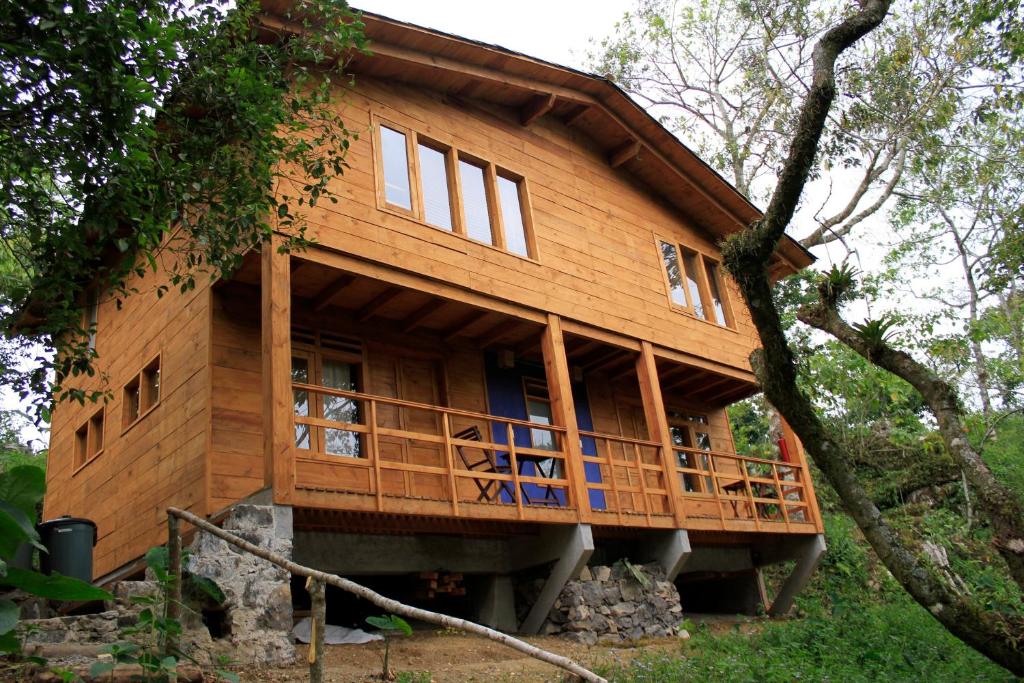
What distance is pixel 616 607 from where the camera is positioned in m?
11.5

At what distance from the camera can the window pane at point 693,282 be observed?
1599cm

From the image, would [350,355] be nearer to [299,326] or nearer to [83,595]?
[299,326]

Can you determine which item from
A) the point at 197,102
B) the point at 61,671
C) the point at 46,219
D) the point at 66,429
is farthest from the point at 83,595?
the point at 66,429

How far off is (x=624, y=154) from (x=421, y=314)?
224 inches

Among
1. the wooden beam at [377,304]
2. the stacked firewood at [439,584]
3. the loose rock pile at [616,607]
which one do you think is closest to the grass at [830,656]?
the loose rock pile at [616,607]

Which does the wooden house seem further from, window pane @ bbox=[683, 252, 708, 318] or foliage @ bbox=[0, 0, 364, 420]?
foliage @ bbox=[0, 0, 364, 420]

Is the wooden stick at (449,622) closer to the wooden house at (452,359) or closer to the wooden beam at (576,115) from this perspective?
the wooden house at (452,359)

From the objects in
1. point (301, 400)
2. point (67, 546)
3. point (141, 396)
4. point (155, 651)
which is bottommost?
point (155, 651)

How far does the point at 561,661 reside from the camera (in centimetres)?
417

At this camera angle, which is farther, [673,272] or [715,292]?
[715,292]

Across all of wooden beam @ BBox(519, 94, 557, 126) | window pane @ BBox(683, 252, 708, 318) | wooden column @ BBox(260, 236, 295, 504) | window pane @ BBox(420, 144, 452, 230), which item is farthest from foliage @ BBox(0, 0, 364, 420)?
window pane @ BBox(683, 252, 708, 318)

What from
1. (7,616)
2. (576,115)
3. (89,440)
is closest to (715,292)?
(576,115)

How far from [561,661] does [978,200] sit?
24.4 meters

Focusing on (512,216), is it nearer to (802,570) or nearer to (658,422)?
(658,422)
